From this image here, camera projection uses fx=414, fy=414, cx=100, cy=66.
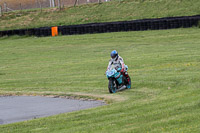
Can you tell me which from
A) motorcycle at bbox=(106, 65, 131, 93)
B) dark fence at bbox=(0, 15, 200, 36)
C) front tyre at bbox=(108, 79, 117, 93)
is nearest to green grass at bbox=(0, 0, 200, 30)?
dark fence at bbox=(0, 15, 200, 36)

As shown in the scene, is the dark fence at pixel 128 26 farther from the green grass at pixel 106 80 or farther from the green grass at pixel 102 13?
the green grass at pixel 102 13

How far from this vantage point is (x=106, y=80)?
15.5 meters

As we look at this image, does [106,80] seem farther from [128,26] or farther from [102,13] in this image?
[102,13]

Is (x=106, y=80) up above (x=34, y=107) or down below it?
below

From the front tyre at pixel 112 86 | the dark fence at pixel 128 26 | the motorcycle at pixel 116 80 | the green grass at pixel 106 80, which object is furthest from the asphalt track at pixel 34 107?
the dark fence at pixel 128 26

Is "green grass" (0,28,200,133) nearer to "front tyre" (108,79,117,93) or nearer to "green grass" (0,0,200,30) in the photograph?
"front tyre" (108,79,117,93)

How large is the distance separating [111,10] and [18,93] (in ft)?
101

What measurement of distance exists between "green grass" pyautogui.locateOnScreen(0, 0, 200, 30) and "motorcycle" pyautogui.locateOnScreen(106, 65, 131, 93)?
24.7 metres

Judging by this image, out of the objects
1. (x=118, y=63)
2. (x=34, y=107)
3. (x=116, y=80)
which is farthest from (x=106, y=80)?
(x=34, y=107)

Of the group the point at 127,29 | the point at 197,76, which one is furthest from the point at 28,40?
the point at 197,76

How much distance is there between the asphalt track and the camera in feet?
34.7

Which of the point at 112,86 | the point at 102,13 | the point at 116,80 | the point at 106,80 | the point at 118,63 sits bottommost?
the point at 106,80

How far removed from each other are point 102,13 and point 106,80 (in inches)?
1163

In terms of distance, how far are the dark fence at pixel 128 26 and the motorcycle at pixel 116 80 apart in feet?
58.8
